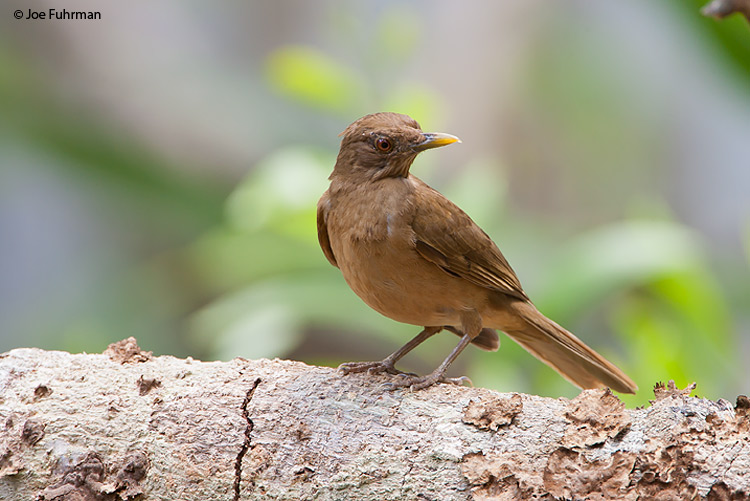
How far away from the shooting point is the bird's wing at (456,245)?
3203 mm

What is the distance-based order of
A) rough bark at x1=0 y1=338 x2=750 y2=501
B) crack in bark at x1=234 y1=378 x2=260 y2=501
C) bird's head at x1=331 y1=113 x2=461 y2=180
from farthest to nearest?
1. bird's head at x1=331 y1=113 x2=461 y2=180
2. crack in bark at x1=234 y1=378 x2=260 y2=501
3. rough bark at x1=0 y1=338 x2=750 y2=501

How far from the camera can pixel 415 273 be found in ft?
10.4

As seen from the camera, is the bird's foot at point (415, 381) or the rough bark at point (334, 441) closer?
the rough bark at point (334, 441)

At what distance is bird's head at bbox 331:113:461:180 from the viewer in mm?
3281

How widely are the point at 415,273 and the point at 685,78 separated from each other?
7340 millimetres

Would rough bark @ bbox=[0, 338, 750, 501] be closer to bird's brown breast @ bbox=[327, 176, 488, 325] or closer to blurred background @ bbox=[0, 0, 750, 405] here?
bird's brown breast @ bbox=[327, 176, 488, 325]

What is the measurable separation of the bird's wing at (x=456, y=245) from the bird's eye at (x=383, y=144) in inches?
8.6

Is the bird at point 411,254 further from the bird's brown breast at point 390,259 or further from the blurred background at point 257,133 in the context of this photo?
the blurred background at point 257,133

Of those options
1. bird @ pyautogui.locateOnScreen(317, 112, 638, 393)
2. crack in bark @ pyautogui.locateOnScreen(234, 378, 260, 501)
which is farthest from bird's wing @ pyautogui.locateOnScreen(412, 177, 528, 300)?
crack in bark @ pyautogui.locateOnScreen(234, 378, 260, 501)

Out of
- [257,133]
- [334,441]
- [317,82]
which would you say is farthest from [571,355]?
[257,133]

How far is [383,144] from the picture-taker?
3311mm

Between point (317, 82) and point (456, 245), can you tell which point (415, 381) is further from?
point (317, 82)

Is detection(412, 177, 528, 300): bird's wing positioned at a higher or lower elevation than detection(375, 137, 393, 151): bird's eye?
lower

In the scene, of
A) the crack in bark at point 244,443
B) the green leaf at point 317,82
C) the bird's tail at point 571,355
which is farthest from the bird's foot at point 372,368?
the green leaf at point 317,82
